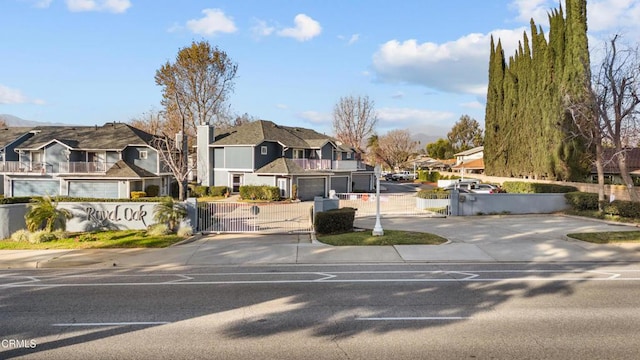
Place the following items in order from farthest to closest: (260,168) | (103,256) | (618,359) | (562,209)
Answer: (260,168) < (562,209) < (103,256) < (618,359)

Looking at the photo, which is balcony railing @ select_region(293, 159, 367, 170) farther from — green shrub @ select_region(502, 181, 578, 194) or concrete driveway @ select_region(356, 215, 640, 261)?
concrete driveway @ select_region(356, 215, 640, 261)

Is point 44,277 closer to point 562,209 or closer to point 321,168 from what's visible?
point 562,209

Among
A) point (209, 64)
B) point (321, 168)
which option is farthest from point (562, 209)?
point (209, 64)

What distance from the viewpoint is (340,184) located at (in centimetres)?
4884

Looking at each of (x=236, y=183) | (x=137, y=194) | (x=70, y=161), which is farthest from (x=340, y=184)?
(x=70, y=161)

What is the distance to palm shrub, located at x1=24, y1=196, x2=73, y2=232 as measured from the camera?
17672 mm

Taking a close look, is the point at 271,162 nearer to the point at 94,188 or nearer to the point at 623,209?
the point at 94,188

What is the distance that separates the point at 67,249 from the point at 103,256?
2.29 meters

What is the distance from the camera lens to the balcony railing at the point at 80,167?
133ft

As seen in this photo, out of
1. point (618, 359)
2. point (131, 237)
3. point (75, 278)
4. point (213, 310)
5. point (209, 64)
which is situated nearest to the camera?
point (618, 359)

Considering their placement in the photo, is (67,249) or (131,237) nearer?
(67,249)

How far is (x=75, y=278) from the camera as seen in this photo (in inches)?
457

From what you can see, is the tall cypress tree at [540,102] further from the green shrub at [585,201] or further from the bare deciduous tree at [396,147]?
→ the bare deciduous tree at [396,147]

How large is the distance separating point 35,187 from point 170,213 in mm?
31477
